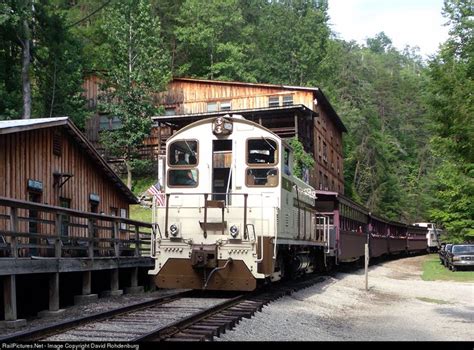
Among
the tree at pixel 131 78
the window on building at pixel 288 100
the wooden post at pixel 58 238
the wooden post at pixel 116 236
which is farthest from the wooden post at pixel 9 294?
the window on building at pixel 288 100

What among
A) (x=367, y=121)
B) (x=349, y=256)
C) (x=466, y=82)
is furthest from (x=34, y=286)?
(x=367, y=121)

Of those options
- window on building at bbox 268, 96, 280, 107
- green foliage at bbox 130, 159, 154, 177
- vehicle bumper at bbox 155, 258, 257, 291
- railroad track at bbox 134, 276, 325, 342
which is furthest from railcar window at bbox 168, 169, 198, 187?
window on building at bbox 268, 96, 280, 107

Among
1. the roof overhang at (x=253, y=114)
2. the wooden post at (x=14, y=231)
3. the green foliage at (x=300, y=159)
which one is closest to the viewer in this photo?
the wooden post at (x=14, y=231)

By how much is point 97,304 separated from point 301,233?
5.94 meters

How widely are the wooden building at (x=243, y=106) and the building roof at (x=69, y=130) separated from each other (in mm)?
13847

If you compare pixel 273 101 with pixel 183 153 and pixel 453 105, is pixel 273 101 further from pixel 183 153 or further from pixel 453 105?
pixel 183 153

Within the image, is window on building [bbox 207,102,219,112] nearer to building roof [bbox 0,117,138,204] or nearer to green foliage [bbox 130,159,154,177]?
green foliage [bbox 130,159,154,177]

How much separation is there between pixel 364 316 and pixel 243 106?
2827 centimetres

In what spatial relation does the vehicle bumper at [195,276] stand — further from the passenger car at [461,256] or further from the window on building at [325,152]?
the window on building at [325,152]

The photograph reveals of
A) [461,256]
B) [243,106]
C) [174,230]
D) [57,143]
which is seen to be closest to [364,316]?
[174,230]

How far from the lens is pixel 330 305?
13852 mm

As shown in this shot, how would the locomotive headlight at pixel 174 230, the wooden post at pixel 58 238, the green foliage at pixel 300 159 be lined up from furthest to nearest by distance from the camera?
the green foliage at pixel 300 159 < the locomotive headlight at pixel 174 230 < the wooden post at pixel 58 238

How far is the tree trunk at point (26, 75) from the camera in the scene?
28.4 meters

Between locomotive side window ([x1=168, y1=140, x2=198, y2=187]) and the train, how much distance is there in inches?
0.9
